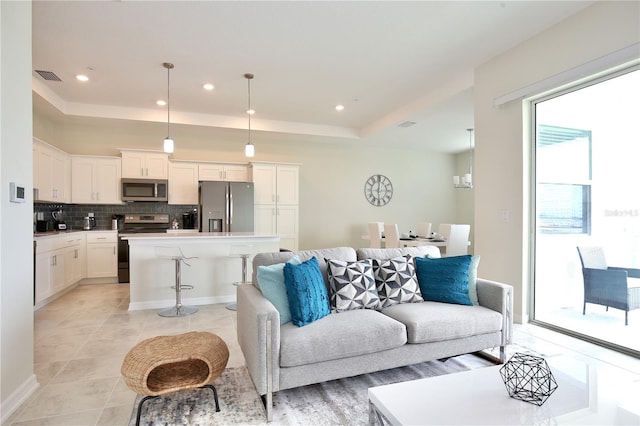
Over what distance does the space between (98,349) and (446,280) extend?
294cm

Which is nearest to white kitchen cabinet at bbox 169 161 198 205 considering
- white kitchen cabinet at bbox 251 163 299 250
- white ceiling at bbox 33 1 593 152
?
white ceiling at bbox 33 1 593 152

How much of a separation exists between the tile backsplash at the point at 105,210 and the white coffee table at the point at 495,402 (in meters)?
5.68

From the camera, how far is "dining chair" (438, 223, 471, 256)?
553cm

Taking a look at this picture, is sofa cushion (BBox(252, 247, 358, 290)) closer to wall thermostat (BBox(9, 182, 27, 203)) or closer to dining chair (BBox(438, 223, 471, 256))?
wall thermostat (BBox(9, 182, 27, 203))

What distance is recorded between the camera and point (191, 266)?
4.23 meters

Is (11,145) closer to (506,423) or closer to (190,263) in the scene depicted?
(190,263)

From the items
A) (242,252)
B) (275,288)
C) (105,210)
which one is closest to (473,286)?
(275,288)

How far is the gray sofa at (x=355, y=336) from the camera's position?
189 centimetres

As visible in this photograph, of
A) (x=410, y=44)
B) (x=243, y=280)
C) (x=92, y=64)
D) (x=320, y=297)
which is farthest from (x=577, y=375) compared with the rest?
(x=92, y=64)

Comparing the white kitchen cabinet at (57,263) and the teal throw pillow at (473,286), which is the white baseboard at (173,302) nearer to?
the white kitchen cabinet at (57,263)

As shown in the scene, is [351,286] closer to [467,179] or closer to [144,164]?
[467,179]

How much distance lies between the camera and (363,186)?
752 centimetres

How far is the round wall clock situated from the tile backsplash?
12.1 feet

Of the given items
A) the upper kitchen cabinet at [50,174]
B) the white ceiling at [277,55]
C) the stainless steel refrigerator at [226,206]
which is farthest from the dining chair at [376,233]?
the upper kitchen cabinet at [50,174]
